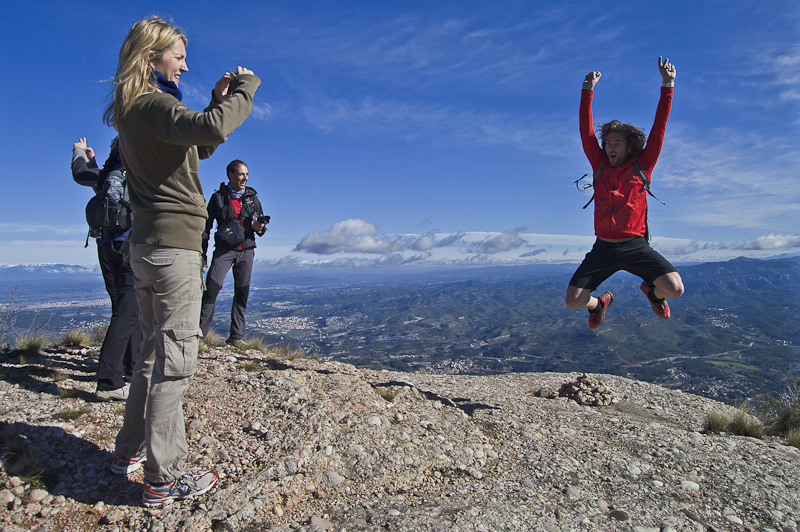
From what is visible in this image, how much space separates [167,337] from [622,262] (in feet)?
17.1

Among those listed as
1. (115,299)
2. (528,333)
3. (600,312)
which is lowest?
(528,333)

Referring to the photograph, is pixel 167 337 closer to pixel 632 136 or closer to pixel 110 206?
pixel 110 206

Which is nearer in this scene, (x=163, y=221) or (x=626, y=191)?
(x=163, y=221)

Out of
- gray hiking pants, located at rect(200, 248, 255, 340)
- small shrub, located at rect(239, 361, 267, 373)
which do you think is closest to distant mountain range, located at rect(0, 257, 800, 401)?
gray hiking pants, located at rect(200, 248, 255, 340)

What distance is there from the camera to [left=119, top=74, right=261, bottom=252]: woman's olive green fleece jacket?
2.46m

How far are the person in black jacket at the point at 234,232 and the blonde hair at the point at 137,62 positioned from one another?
4595 mm

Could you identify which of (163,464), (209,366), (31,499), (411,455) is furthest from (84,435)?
(411,455)

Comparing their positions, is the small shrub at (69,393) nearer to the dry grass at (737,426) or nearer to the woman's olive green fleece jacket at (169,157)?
the woman's olive green fleece jacket at (169,157)

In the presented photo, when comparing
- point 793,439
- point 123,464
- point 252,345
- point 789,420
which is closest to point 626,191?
point 793,439

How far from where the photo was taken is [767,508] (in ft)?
11.2

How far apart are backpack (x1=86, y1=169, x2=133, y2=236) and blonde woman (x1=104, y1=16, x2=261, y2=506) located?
70.9 inches

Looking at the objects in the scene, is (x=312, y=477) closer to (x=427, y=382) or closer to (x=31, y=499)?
(x=31, y=499)

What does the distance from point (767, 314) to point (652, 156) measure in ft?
533

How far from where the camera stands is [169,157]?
2672 mm
